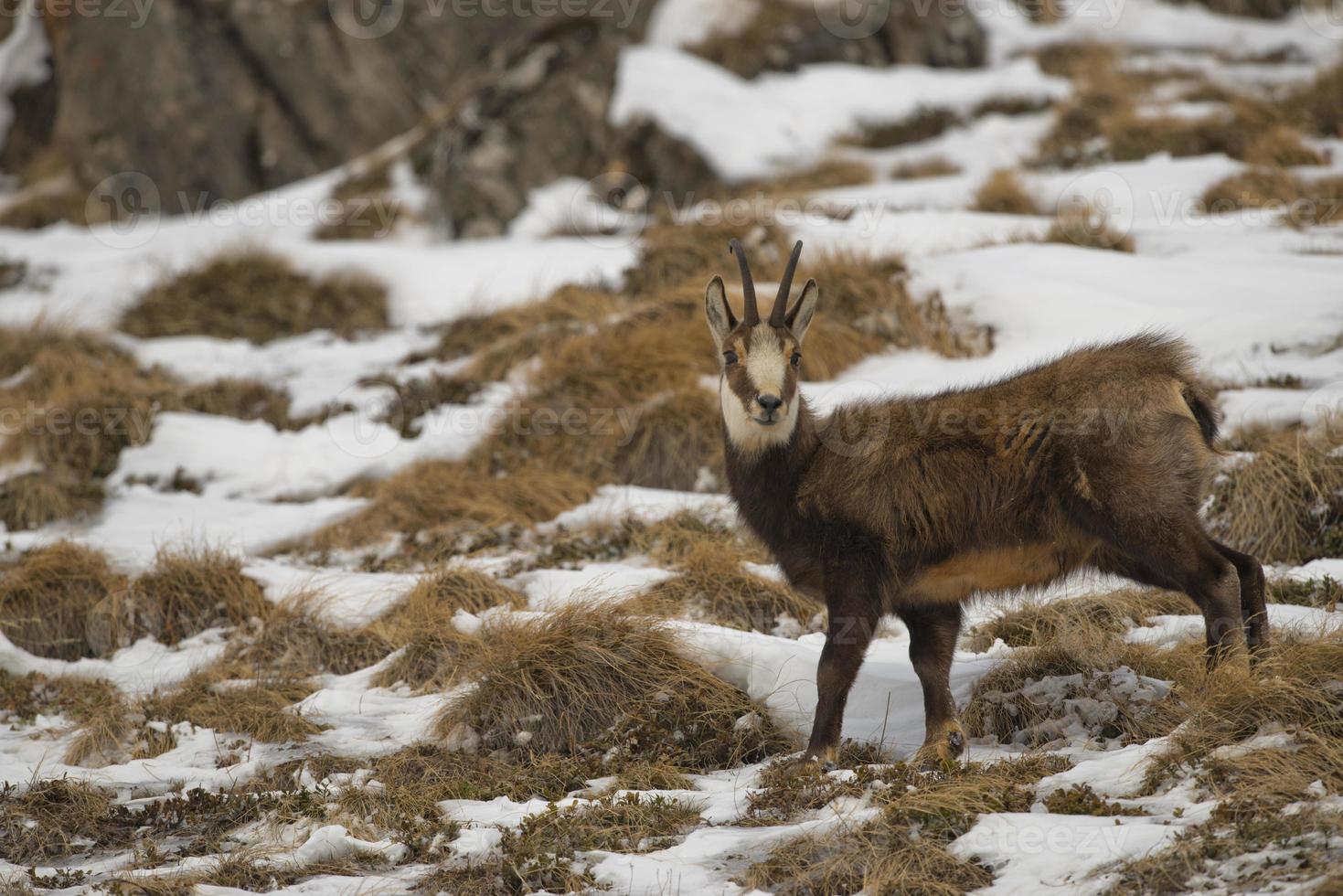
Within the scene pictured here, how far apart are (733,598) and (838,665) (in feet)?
6.06

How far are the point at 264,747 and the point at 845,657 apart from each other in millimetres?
2809

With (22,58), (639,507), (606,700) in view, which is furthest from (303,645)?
(22,58)

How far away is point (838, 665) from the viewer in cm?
506

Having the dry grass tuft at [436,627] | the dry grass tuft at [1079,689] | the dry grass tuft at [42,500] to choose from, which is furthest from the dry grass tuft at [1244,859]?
the dry grass tuft at [42,500]

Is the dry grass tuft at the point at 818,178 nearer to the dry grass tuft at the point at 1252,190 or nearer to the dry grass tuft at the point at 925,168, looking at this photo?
the dry grass tuft at the point at 925,168

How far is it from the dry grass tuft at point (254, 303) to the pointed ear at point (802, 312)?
752 cm

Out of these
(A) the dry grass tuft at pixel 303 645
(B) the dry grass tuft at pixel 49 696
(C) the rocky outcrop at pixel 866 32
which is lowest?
(B) the dry grass tuft at pixel 49 696

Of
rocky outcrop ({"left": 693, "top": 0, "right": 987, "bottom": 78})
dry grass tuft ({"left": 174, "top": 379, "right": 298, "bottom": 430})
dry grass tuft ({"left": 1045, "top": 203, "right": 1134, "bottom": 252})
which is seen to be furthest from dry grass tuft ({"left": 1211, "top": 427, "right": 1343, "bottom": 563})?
rocky outcrop ({"left": 693, "top": 0, "right": 987, "bottom": 78})

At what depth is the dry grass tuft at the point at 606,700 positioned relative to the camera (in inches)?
216

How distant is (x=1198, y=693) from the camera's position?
4.65 metres

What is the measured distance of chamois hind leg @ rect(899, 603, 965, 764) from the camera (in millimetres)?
5113

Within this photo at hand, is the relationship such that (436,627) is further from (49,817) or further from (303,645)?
(49,817)

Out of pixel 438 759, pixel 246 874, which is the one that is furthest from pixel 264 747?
pixel 246 874

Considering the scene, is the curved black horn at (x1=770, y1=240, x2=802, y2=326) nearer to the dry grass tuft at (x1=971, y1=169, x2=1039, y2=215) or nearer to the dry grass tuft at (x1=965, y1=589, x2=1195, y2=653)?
the dry grass tuft at (x1=965, y1=589, x2=1195, y2=653)
